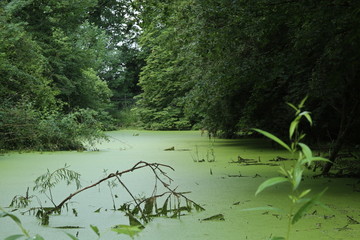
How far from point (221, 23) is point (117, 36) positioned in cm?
1943

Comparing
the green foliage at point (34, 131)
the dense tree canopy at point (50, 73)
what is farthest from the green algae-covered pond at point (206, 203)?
the dense tree canopy at point (50, 73)

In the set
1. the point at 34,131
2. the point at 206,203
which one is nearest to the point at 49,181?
the point at 206,203

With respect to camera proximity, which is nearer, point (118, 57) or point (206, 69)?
point (206, 69)

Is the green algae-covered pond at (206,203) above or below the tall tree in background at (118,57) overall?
below

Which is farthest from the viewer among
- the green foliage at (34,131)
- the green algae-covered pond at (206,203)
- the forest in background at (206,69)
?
the green foliage at (34,131)

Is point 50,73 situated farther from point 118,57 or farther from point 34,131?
point 118,57

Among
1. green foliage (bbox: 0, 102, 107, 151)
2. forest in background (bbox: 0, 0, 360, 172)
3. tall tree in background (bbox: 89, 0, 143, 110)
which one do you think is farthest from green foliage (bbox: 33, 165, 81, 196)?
tall tree in background (bbox: 89, 0, 143, 110)

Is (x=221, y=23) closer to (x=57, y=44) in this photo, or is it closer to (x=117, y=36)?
(x=57, y=44)

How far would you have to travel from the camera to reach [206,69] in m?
7.26

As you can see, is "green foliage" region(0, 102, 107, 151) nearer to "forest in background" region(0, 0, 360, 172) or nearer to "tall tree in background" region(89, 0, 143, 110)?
"forest in background" region(0, 0, 360, 172)

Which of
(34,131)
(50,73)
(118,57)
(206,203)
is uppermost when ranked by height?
(118,57)

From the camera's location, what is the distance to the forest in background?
3.44 metres

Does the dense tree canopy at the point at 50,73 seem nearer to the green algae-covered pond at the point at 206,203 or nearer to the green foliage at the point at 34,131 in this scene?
the green foliage at the point at 34,131

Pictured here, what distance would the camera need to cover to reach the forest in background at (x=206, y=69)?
3.44 m
